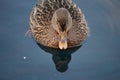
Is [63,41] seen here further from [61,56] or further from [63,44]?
[61,56]

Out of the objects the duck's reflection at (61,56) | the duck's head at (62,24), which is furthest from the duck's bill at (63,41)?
the duck's reflection at (61,56)

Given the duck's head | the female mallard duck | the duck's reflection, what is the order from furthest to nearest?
the female mallard duck < the duck's reflection < the duck's head

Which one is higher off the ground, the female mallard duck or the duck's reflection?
the female mallard duck

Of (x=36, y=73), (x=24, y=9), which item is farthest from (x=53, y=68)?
(x=24, y=9)

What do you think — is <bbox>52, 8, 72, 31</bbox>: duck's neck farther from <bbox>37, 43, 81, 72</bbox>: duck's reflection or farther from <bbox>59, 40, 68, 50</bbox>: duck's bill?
<bbox>37, 43, 81, 72</bbox>: duck's reflection

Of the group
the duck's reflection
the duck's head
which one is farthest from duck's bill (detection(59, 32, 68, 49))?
the duck's reflection
